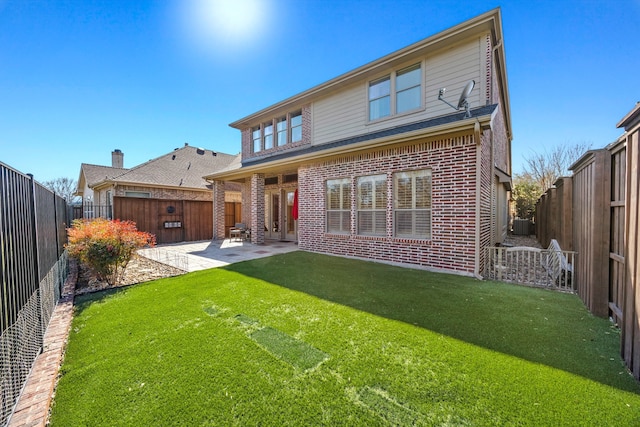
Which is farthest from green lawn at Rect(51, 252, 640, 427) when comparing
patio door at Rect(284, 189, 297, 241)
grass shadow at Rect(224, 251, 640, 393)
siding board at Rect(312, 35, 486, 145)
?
patio door at Rect(284, 189, 297, 241)

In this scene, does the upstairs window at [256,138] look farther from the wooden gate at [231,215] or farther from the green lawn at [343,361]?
the green lawn at [343,361]

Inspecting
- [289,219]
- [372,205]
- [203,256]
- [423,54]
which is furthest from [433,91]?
[203,256]

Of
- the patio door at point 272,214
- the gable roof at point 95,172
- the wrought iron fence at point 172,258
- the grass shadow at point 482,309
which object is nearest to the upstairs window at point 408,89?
the grass shadow at point 482,309

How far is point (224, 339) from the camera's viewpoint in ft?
10.8

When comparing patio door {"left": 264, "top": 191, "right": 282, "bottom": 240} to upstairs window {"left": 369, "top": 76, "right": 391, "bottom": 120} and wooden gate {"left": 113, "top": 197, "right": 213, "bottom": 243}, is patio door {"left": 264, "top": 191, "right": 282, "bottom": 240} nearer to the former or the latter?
wooden gate {"left": 113, "top": 197, "right": 213, "bottom": 243}

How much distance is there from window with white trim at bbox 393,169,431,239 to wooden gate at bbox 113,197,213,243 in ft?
35.3

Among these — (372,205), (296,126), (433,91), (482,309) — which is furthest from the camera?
(296,126)

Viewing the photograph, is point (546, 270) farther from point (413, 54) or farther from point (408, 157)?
point (413, 54)

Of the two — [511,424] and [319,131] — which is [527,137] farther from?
[511,424]

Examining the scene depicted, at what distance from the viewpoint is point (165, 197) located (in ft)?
46.6

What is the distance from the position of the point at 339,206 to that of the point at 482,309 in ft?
17.6

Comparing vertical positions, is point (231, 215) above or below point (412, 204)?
below

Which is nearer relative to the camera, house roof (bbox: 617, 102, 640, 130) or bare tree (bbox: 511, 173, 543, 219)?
house roof (bbox: 617, 102, 640, 130)

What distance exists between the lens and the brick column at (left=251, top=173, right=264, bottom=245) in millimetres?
11438
